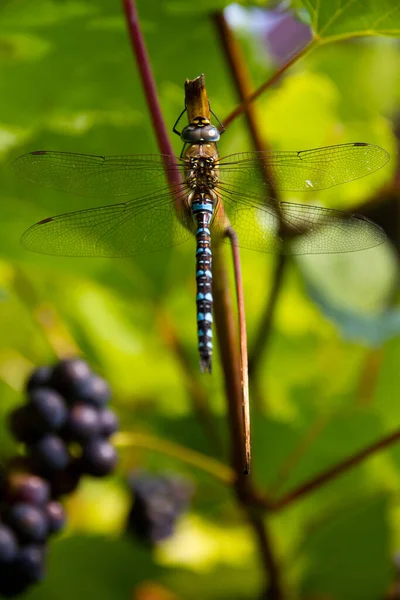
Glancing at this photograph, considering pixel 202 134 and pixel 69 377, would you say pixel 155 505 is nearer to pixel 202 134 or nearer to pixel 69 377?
pixel 69 377

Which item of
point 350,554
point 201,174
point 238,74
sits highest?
point 238,74

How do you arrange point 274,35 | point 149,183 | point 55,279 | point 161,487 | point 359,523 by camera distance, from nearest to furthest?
point 149,183 → point 359,523 → point 161,487 → point 55,279 → point 274,35

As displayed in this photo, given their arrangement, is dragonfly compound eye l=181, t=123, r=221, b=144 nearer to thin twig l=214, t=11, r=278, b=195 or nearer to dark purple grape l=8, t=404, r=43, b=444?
thin twig l=214, t=11, r=278, b=195

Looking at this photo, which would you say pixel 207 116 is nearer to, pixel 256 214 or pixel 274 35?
pixel 256 214

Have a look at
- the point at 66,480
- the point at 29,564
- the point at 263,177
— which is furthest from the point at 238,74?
the point at 29,564

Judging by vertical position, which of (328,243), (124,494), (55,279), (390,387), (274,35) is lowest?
(124,494)

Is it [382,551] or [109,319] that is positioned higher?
[109,319]

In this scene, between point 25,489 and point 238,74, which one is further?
point 238,74

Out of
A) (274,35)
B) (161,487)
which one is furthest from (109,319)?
(274,35)
